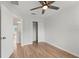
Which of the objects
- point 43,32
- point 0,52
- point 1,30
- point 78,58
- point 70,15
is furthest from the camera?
point 43,32

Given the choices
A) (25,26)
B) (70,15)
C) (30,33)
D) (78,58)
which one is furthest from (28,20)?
(78,58)

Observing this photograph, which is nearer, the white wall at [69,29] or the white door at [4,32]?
the white door at [4,32]

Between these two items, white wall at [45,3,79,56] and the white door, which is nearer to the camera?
the white door

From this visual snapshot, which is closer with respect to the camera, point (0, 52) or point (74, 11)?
point (0, 52)

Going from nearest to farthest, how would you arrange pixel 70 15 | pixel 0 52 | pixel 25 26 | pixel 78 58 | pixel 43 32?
pixel 0 52
pixel 78 58
pixel 70 15
pixel 25 26
pixel 43 32

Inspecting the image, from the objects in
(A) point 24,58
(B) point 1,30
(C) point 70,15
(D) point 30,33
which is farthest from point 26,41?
(B) point 1,30

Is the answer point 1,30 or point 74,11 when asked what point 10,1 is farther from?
point 74,11

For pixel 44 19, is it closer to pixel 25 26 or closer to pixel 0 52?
pixel 25 26

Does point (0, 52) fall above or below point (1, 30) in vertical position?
below

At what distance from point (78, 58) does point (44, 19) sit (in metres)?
5.94

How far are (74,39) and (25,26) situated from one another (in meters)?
4.37

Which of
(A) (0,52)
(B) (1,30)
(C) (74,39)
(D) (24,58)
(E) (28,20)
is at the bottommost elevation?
(D) (24,58)

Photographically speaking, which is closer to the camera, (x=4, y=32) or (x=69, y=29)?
(x=4, y=32)

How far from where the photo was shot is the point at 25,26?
26.3 ft
